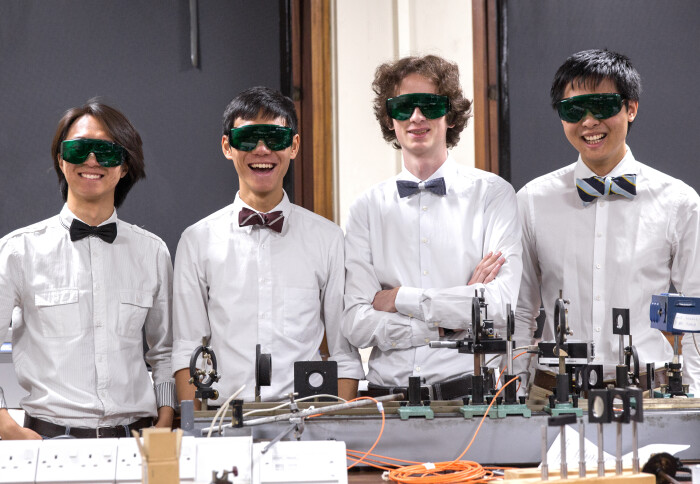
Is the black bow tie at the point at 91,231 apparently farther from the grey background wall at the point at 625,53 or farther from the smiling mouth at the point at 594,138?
the grey background wall at the point at 625,53

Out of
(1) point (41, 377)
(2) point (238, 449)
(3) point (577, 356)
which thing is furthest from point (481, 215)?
(1) point (41, 377)

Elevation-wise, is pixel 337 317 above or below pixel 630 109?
below

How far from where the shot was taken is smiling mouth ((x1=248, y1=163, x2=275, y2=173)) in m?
3.16

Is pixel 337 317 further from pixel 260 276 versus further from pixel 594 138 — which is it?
pixel 594 138

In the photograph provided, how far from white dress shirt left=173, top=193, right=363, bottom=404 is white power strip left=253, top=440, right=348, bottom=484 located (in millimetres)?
986

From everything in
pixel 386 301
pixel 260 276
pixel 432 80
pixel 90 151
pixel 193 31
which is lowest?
pixel 386 301

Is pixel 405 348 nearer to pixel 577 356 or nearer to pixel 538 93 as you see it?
pixel 577 356

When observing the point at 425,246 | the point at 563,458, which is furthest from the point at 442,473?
the point at 425,246

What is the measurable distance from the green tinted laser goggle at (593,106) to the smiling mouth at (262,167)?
120 cm

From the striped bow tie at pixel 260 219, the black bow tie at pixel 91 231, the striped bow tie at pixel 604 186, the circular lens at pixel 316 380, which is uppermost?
the striped bow tie at pixel 604 186

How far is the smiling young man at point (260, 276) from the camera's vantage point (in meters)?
3.07

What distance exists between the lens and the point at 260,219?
10.4 feet

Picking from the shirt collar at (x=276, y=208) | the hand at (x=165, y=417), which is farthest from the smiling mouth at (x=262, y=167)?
the hand at (x=165, y=417)

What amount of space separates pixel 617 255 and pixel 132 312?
193 cm
